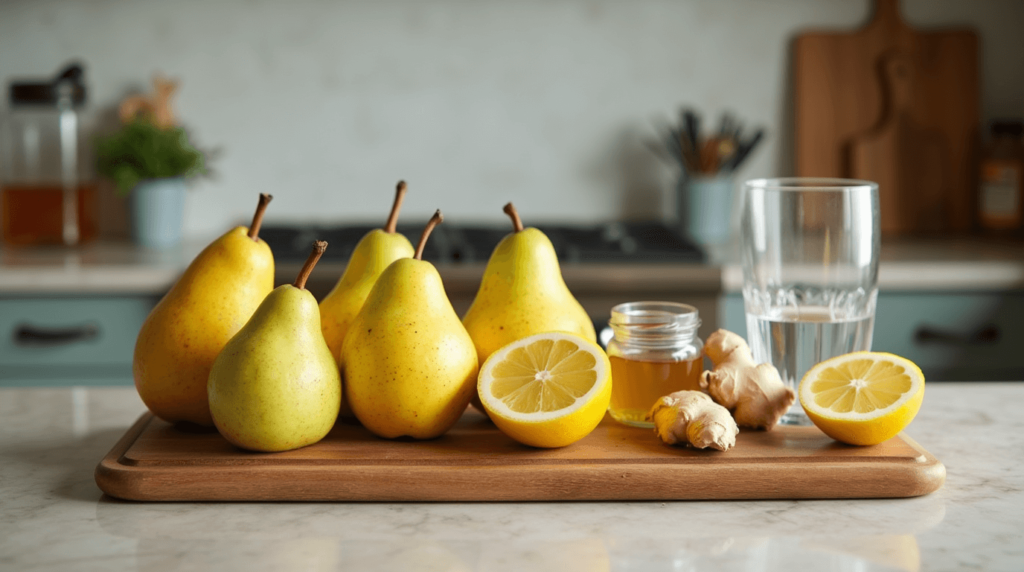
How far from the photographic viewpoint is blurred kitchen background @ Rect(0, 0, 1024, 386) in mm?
2520

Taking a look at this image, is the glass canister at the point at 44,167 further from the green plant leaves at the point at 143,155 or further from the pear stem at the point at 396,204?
the pear stem at the point at 396,204

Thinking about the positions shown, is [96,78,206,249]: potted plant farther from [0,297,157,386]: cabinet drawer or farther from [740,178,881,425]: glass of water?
[740,178,881,425]: glass of water

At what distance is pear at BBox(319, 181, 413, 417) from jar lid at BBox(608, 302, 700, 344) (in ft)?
0.70

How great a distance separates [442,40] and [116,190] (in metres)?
0.96

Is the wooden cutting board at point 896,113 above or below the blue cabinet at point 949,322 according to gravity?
above

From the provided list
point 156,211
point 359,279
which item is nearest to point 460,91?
point 156,211

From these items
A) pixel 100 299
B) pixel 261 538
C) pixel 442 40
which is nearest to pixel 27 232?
pixel 100 299

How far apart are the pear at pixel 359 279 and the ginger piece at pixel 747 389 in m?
0.31

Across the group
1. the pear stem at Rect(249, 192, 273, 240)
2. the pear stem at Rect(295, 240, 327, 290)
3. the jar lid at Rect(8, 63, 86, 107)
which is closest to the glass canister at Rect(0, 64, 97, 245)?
the jar lid at Rect(8, 63, 86, 107)

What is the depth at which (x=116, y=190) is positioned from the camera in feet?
8.27

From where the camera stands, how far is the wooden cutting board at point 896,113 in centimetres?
253

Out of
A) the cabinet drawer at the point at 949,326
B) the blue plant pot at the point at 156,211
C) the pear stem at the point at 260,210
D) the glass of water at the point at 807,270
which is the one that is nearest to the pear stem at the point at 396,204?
the pear stem at the point at 260,210

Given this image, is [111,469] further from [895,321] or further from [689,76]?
[689,76]

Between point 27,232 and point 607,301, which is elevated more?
point 27,232
